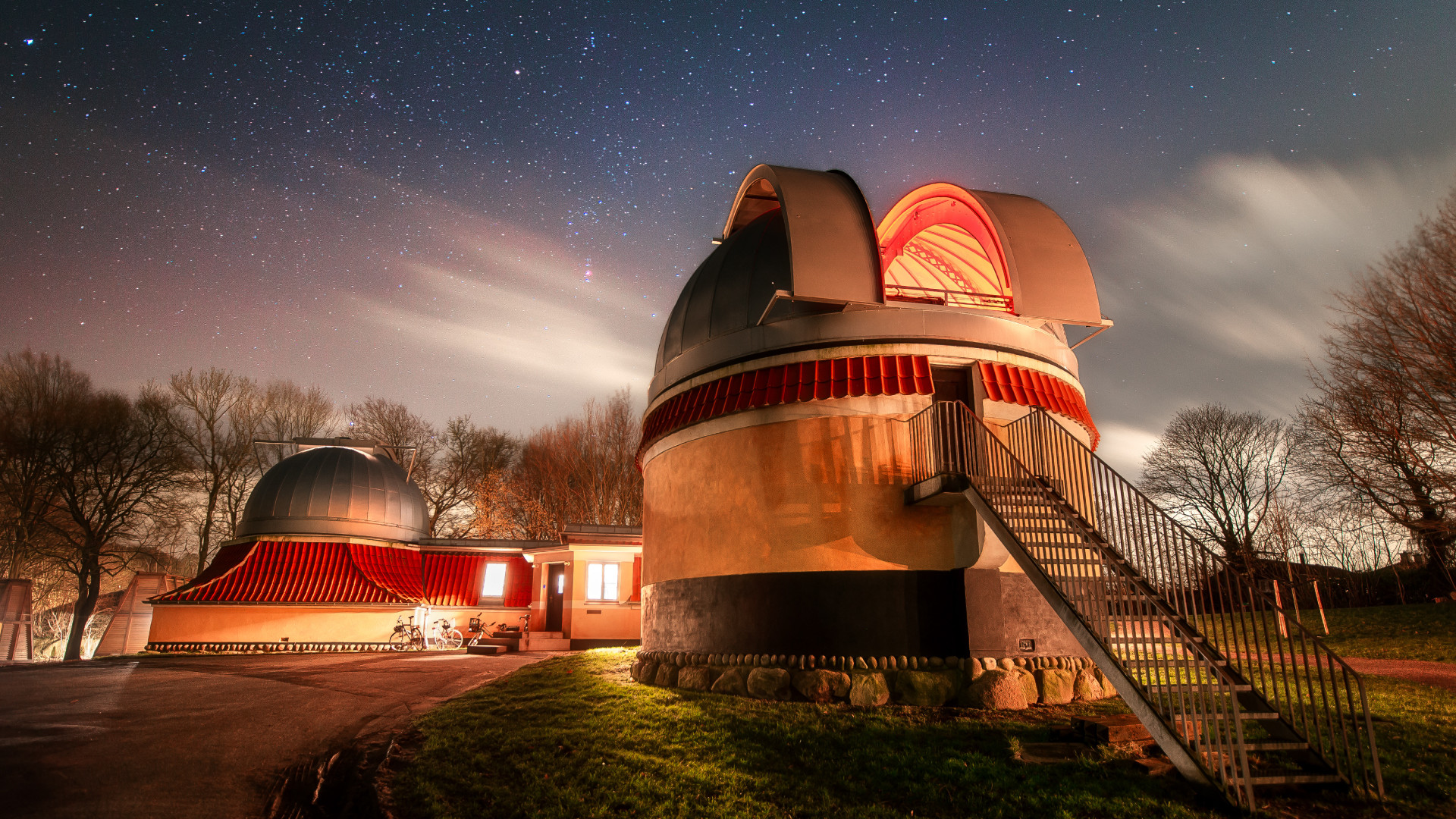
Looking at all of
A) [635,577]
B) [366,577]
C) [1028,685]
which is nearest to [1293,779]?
[1028,685]

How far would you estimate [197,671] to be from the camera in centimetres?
1548

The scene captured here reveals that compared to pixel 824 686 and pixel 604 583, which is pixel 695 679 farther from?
pixel 604 583

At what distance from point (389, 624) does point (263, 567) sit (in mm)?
4572

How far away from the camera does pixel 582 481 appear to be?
42.8 metres

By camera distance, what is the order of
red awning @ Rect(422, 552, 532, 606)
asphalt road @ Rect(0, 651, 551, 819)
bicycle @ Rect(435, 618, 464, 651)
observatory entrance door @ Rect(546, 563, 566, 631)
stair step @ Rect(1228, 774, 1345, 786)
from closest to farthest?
stair step @ Rect(1228, 774, 1345, 786)
asphalt road @ Rect(0, 651, 551, 819)
bicycle @ Rect(435, 618, 464, 651)
red awning @ Rect(422, 552, 532, 606)
observatory entrance door @ Rect(546, 563, 566, 631)

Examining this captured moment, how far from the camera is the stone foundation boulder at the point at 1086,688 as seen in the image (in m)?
10.3

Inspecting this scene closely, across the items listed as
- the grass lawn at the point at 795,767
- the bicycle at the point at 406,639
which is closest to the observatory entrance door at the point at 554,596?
the bicycle at the point at 406,639

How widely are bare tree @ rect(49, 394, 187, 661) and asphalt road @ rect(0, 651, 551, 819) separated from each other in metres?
16.6

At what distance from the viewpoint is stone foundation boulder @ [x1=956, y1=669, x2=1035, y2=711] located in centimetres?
969

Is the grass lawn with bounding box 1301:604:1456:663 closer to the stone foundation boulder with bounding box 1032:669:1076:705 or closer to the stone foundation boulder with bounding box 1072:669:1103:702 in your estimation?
the stone foundation boulder with bounding box 1072:669:1103:702

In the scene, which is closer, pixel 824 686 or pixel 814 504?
pixel 824 686

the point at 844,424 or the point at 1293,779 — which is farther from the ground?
the point at 844,424

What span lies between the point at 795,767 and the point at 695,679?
4631 mm

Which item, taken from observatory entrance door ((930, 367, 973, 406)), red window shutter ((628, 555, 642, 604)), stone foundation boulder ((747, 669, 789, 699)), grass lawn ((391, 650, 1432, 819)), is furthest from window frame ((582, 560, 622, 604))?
observatory entrance door ((930, 367, 973, 406))
